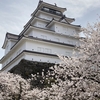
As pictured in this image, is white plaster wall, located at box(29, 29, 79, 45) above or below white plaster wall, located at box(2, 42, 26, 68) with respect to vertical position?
above

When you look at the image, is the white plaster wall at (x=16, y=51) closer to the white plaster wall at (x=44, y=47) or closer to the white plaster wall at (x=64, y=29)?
the white plaster wall at (x=44, y=47)

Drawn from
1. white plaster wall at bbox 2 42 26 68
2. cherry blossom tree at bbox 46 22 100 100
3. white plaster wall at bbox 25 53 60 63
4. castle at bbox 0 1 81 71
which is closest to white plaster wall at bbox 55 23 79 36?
castle at bbox 0 1 81 71

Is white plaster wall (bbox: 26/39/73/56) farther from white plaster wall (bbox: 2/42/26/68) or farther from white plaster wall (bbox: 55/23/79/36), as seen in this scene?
white plaster wall (bbox: 55/23/79/36)

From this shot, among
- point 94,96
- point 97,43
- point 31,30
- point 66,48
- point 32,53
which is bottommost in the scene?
point 94,96

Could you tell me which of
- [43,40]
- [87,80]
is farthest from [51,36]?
[87,80]

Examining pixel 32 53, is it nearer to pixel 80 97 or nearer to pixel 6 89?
pixel 6 89

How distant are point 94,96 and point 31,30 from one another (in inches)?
882

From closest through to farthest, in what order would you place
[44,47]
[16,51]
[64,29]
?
[44,47] → [16,51] → [64,29]

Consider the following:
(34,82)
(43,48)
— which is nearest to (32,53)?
(43,48)

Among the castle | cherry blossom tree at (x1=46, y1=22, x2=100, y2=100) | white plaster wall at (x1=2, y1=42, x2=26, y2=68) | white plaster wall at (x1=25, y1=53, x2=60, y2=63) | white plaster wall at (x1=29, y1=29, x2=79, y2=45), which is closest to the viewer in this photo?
cherry blossom tree at (x1=46, y1=22, x2=100, y2=100)

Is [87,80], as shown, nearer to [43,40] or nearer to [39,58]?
[39,58]

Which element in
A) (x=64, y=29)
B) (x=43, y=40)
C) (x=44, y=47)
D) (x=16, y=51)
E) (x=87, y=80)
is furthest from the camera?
(x=64, y=29)

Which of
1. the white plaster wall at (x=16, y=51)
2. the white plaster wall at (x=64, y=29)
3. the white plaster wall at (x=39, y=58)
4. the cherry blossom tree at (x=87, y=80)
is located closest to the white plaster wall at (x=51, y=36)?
the white plaster wall at (x=64, y=29)

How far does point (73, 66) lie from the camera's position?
7.04 m
